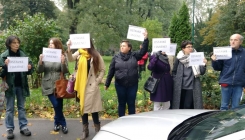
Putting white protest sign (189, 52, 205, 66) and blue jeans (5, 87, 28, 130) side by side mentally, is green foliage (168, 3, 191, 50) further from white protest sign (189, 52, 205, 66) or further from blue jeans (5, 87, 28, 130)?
blue jeans (5, 87, 28, 130)

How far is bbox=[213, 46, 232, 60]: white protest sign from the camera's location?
4.80 meters

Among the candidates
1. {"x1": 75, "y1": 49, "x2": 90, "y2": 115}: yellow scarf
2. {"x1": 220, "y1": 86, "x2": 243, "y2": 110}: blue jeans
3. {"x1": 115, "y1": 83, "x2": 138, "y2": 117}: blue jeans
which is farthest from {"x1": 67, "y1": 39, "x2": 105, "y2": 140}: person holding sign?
{"x1": 220, "y1": 86, "x2": 243, "y2": 110}: blue jeans

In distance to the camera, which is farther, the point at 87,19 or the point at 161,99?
the point at 87,19

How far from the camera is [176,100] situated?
16.9 feet

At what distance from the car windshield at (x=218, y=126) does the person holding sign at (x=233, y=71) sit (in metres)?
2.30

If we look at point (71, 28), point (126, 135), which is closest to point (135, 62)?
point (126, 135)

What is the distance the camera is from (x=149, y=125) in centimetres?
271

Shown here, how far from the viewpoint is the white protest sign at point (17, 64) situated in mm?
4762

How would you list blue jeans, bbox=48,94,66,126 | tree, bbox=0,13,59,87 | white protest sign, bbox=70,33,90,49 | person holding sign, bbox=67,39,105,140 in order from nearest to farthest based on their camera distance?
white protest sign, bbox=70,33,90,49 → person holding sign, bbox=67,39,105,140 → blue jeans, bbox=48,94,66,126 → tree, bbox=0,13,59,87

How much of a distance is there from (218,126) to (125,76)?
9.08 ft

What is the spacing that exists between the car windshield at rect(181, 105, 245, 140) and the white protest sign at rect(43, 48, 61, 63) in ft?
9.68

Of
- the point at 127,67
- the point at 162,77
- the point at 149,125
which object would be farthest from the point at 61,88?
the point at 149,125

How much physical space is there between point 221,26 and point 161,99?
21039 mm

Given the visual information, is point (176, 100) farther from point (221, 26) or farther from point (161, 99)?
point (221, 26)
